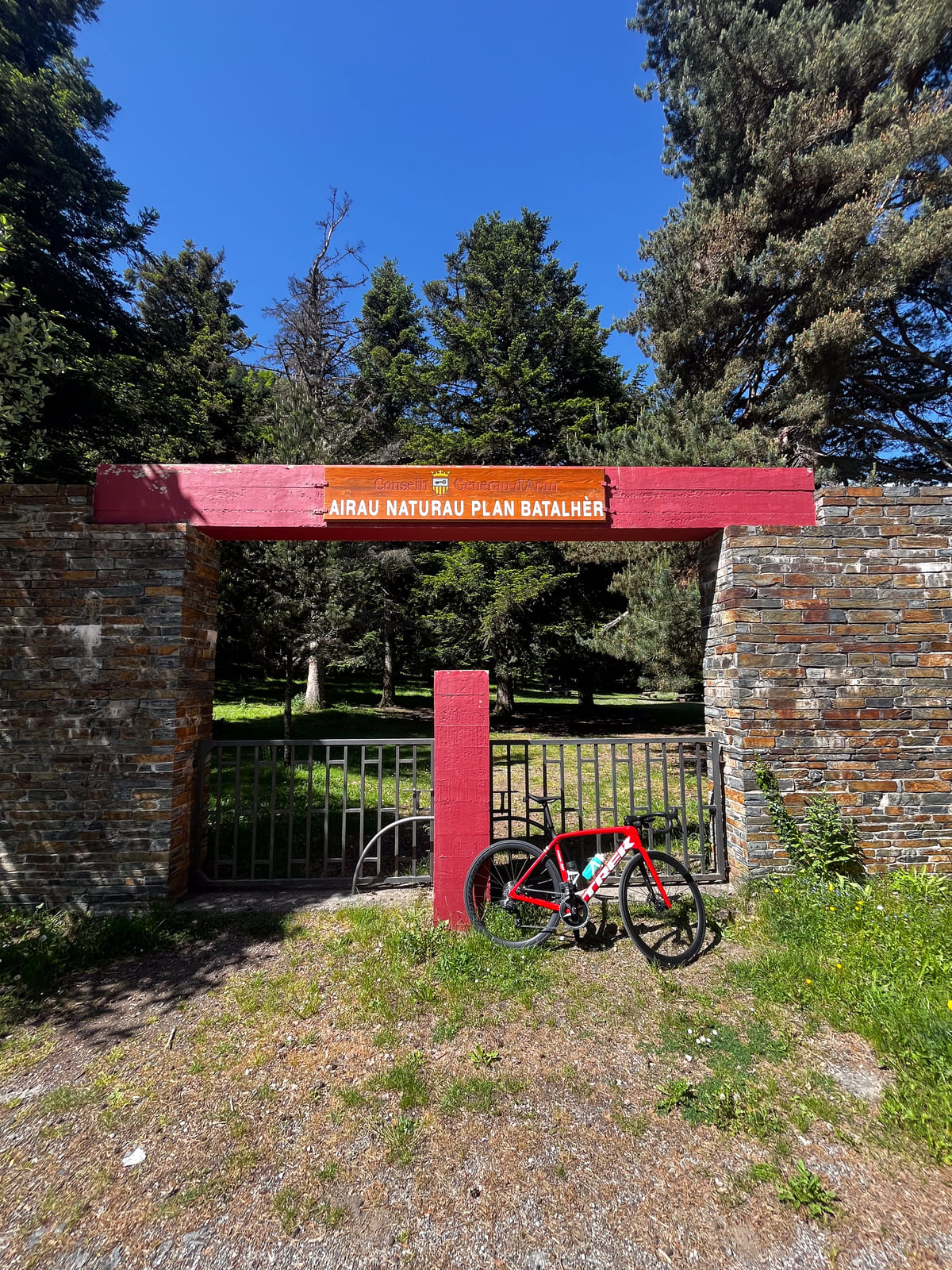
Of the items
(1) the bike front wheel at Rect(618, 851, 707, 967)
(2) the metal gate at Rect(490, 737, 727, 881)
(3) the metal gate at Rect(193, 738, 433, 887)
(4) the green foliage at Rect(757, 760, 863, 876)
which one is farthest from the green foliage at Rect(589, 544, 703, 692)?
(1) the bike front wheel at Rect(618, 851, 707, 967)

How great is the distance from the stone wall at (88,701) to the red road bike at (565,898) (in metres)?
2.61

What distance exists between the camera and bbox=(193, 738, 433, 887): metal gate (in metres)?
4.52

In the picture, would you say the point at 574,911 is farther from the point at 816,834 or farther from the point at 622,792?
the point at 622,792

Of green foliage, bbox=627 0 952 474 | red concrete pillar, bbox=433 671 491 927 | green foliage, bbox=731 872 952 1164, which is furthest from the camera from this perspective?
green foliage, bbox=627 0 952 474

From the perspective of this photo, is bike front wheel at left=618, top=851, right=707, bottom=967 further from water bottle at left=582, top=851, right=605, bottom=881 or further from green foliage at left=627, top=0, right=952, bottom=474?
green foliage at left=627, top=0, right=952, bottom=474

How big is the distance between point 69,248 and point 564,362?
12642 millimetres

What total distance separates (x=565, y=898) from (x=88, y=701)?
13.3 ft

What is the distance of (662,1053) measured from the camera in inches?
118

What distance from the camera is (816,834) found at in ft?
14.5

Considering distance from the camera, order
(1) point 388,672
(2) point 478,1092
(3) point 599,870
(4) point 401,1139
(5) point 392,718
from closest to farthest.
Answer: (4) point 401,1139
(2) point 478,1092
(3) point 599,870
(5) point 392,718
(1) point 388,672

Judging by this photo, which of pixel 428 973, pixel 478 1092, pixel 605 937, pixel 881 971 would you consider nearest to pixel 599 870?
pixel 605 937

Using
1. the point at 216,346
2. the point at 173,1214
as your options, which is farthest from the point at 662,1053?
the point at 216,346

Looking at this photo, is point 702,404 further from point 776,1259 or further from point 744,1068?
point 776,1259

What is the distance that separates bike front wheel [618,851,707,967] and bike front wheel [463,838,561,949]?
535mm
